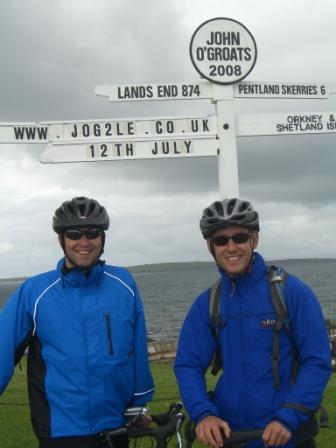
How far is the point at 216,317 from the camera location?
10.5 ft

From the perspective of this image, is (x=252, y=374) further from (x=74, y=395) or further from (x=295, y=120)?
(x=295, y=120)

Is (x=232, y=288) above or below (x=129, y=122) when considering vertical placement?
below

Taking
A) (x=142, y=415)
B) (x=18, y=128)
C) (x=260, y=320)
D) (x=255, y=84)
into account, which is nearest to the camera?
(x=260, y=320)

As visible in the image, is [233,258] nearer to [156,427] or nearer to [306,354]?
[306,354]

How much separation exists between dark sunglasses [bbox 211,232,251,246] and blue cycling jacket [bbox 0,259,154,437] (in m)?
0.71

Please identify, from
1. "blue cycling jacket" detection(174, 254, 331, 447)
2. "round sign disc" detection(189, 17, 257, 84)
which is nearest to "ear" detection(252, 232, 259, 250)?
"blue cycling jacket" detection(174, 254, 331, 447)

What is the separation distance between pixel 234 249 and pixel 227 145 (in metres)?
2.87

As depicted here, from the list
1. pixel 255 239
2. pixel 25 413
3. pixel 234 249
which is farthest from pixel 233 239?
pixel 25 413

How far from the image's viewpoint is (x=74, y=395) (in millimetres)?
3365

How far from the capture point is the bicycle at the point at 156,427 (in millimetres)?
3160

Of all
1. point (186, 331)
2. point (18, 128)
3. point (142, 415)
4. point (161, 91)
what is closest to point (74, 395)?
point (142, 415)

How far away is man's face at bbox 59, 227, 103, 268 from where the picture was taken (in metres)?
3.61

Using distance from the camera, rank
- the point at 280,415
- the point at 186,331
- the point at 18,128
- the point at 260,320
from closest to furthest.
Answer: the point at 280,415, the point at 260,320, the point at 186,331, the point at 18,128

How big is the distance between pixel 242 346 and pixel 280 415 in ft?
1.33
